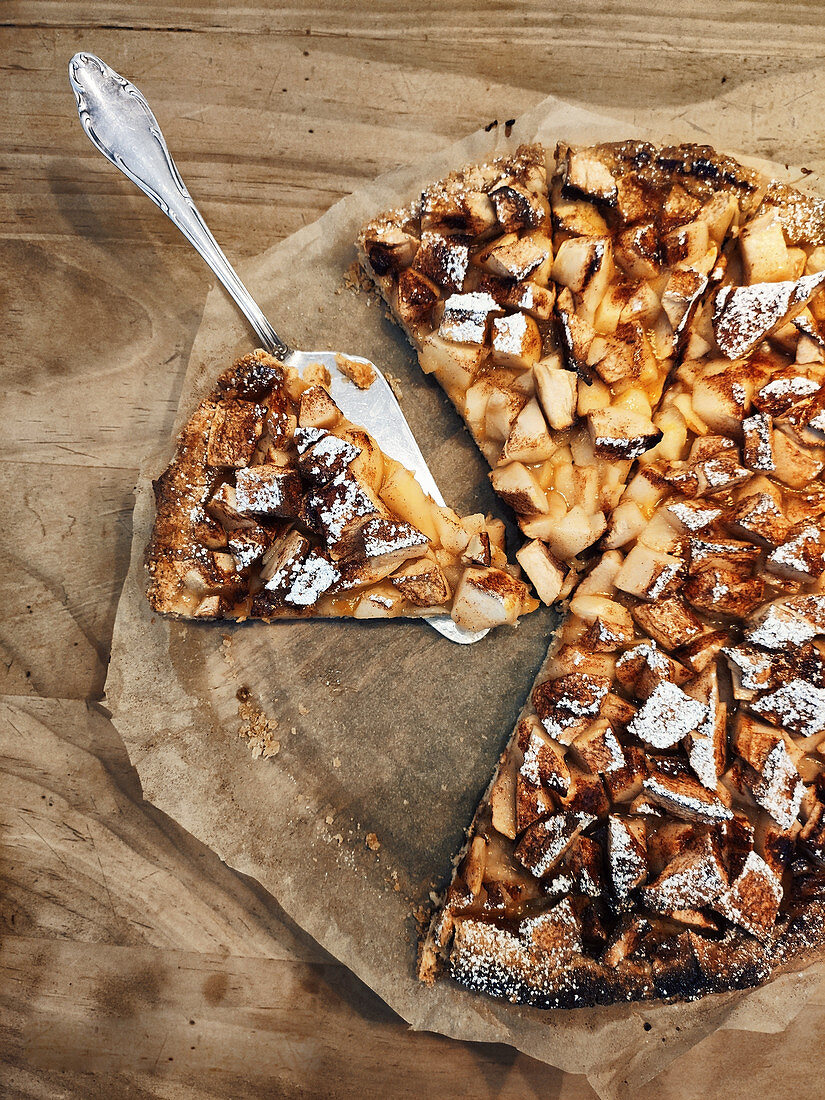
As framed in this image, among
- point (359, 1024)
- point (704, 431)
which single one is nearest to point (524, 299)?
point (704, 431)

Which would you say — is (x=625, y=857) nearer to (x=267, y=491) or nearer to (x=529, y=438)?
(x=529, y=438)

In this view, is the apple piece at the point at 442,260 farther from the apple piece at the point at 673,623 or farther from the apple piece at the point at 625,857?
the apple piece at the point at 625,857

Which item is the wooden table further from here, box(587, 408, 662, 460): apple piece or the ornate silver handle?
box(587, 408, 662, 460): apple piece

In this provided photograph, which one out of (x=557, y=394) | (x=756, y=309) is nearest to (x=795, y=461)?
(x=756, y=309)

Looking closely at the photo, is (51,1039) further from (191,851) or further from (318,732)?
(318,732)

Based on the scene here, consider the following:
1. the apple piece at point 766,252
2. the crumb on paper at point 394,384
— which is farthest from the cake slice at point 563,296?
the crumb on paper at point 394,384

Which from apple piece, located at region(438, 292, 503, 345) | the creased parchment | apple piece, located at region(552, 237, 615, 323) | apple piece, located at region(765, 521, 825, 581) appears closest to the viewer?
apple piece, located at region(765, 521, 825, 581)

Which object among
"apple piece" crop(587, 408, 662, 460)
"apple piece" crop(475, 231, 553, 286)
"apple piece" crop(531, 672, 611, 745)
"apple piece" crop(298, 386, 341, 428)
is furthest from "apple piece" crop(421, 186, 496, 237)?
"apple piece" crop(531, 672, 611, 745)
